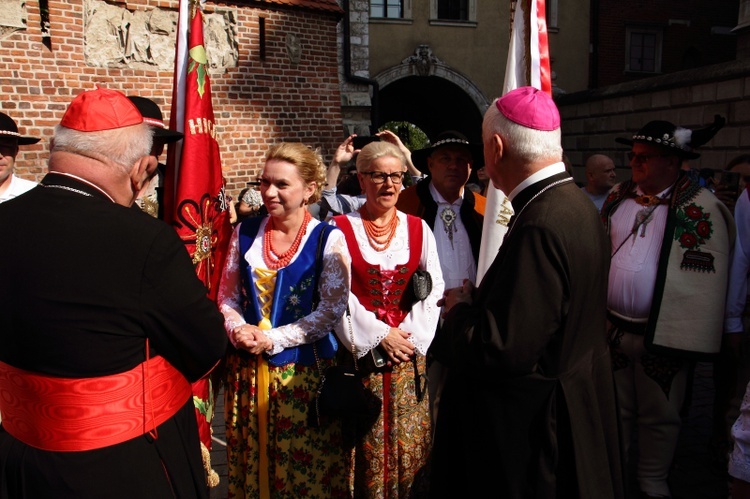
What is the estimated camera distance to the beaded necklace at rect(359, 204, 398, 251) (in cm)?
303

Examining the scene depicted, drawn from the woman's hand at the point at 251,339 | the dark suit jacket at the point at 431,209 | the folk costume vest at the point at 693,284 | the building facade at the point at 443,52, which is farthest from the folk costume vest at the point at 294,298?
the building facade at the point at 443,52

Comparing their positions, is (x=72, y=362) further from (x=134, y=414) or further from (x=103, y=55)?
(x=103, y=55)

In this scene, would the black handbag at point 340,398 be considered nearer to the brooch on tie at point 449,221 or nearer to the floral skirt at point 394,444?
the floral skirt at point 394,444

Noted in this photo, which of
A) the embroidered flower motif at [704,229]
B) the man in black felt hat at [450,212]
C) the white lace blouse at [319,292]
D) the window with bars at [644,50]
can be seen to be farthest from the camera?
the window with bars at [644,50]

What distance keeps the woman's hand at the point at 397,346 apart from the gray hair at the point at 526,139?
122 centimetres

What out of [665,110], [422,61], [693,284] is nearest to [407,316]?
[693,284]

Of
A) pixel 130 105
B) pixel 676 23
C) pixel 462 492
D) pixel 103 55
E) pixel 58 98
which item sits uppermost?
pixel 676 23

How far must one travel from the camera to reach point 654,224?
3342 millimetres

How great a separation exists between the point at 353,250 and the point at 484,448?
1.31 m

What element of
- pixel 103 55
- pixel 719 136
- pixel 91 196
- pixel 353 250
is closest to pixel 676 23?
pixel 719 136

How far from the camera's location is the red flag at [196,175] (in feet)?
9.87

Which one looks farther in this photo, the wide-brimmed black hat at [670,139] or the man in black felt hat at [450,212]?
the man in black felt hat at [450,212]

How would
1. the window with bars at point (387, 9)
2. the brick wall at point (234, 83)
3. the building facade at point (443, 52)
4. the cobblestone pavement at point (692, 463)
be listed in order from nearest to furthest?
1. the cobblestone pavement at point (692, 463)
2. the brick wall at point (234, 83)
3. the building facade at point (443, 52)
4. the window with bars at point (387, 9)

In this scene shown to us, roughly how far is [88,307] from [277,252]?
123 cm
